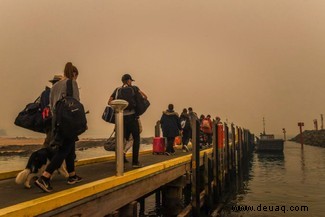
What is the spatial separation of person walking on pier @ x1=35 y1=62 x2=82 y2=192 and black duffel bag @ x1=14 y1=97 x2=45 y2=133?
0.45 metres

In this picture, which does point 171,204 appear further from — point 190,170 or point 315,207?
point 315,207

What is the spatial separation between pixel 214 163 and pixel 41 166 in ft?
27.4

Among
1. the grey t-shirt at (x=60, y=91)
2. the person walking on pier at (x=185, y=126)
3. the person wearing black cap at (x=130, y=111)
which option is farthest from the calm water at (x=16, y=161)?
the grey t-shirt at (x=60, y=91)

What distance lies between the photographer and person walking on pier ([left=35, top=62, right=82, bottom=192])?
13.0 ft

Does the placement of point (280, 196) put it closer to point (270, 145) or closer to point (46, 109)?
point (46, 109)

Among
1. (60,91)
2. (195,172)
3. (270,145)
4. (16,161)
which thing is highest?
(60,91)

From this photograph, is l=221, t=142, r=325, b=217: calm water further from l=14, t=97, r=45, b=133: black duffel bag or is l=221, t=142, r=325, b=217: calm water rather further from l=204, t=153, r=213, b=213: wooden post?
l=14, t=97, r=45, b=133: black duffel bag

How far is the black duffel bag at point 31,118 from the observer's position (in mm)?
4730

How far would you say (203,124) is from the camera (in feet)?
55.1

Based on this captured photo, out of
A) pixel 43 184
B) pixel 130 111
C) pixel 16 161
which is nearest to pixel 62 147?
pixel 43 184

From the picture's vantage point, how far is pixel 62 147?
163 inches

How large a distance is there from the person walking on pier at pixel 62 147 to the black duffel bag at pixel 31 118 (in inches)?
17.6

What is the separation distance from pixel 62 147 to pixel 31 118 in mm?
990

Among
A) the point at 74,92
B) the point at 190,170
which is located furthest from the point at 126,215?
the point at 190,170
